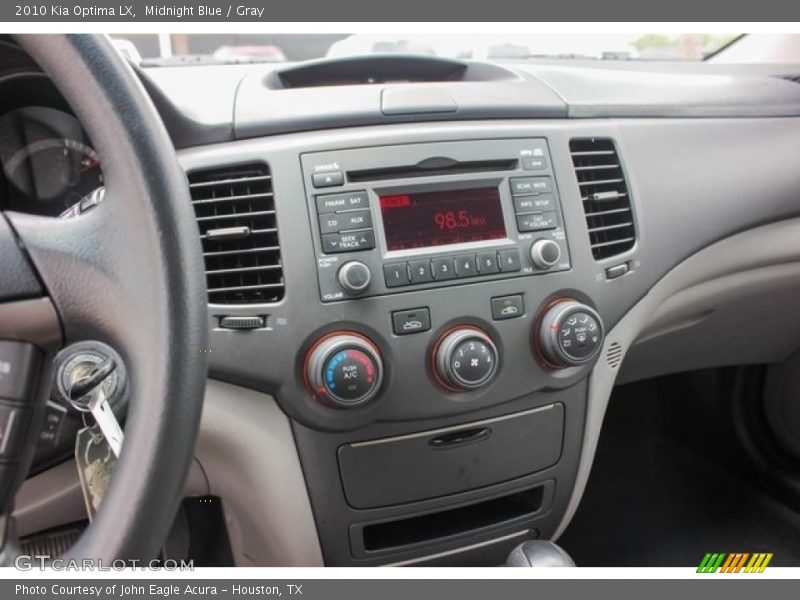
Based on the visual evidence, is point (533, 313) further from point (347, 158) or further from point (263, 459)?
point (263, 459)

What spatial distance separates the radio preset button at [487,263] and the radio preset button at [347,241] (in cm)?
17

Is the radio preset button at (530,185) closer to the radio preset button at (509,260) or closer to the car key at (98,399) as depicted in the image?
the radio preset button at (509,260)

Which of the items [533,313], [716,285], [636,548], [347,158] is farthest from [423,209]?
[636,548]

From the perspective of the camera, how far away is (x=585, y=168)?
3.72ft

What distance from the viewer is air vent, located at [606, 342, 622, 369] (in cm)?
119

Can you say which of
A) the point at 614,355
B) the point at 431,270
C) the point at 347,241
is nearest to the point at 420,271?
the point at 431,270

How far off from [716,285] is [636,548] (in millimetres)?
671

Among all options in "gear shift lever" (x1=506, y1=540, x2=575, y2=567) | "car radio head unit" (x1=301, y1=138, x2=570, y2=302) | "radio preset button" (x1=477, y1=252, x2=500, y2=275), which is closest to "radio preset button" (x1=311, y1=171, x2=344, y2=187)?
"car radio head unit" (x1=301, y1=138, x2=570, y2=302)

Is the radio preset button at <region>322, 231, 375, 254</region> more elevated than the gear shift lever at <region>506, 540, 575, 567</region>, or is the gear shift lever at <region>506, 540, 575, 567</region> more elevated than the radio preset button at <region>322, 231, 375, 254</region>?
the radio preset button at <region>322, 231, 375, 254</region>

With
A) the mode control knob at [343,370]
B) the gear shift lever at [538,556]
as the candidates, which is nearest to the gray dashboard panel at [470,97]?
the mode control knob at [343,370]

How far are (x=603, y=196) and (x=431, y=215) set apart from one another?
320 mm

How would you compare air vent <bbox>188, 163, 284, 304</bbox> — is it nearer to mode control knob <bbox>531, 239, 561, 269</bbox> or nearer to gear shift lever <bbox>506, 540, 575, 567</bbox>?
mode control knob <bbox>531, 239, 561, 269</bbox>

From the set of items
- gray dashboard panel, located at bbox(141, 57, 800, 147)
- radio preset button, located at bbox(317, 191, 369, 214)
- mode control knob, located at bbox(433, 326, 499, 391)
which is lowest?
mode control knob, located at bbox(433, 326, 499, 391)

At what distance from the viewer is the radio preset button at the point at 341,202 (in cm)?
97
